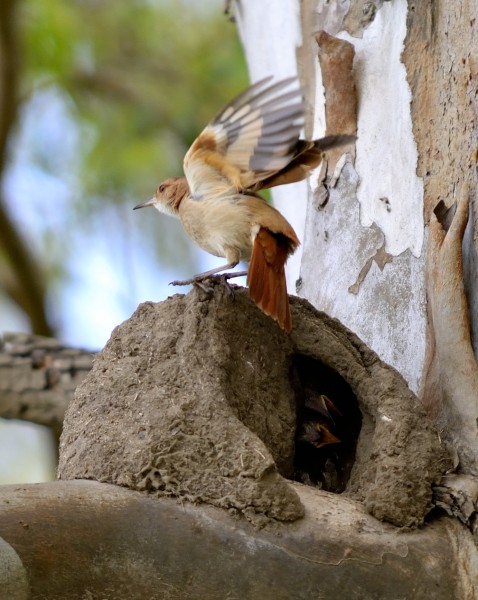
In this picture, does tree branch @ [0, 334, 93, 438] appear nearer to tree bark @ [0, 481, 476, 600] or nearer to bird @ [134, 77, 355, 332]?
bird @ [134, 77, 355, 332]

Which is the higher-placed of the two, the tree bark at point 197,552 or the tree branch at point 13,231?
the tree branch at point 13,231

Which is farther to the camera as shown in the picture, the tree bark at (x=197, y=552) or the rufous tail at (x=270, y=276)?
the rufous tail at (x=270, y=276)

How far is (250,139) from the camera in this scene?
3775 mm

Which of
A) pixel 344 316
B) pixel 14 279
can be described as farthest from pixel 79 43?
pixel 344 316

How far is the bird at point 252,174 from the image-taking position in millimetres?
3645

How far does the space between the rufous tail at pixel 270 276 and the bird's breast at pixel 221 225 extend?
0.12m

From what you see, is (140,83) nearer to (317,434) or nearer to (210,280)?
(210,280)

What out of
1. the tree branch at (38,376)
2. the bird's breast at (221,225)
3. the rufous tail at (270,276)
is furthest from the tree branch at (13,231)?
the rufous tail at (270,276)

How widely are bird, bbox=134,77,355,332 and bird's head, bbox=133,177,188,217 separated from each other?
340 mm

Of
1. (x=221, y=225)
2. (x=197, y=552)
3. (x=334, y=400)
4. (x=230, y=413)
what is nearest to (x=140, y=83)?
(x=221, y=225)

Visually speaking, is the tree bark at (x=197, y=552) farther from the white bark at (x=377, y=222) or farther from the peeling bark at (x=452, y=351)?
the white bark at (x=377, y=222)

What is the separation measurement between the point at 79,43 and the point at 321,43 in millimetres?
4645

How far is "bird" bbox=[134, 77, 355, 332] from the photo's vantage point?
3645 mm

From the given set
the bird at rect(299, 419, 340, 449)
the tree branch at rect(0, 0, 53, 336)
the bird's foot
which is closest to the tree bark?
the bird at rect(299, 419, 340, 449)
